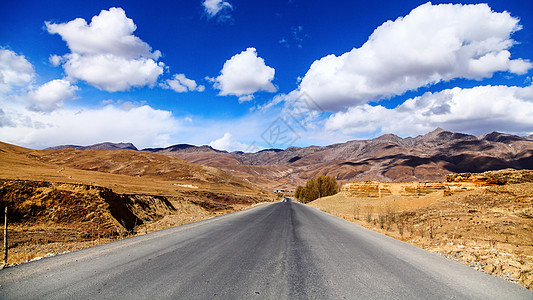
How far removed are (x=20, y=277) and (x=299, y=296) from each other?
5.87 m

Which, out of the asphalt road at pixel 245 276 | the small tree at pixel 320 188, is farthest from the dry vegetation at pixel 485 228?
the small tree at pixel 320 188

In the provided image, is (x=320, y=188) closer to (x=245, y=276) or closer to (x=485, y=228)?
(x=485, y=228)

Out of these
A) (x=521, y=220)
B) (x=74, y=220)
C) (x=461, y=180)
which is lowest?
(x=74, y=220)

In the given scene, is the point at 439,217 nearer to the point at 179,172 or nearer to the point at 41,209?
the point at 41,209

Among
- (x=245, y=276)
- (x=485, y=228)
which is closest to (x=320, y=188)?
(x=485, y=228)

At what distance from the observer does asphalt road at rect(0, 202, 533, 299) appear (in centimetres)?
472

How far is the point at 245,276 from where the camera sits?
5.64 m

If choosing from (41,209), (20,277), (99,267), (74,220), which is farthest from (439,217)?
(41,209)

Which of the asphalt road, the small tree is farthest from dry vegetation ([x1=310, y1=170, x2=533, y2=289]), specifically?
the small tree

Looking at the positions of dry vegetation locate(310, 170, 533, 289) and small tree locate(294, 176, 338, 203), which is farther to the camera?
small tree locate(294, 176, 338, 203)

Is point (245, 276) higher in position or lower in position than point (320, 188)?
lower

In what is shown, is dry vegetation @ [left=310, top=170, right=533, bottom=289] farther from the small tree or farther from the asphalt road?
the small tree

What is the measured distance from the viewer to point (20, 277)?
5.45 meters

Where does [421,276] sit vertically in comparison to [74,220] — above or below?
above
